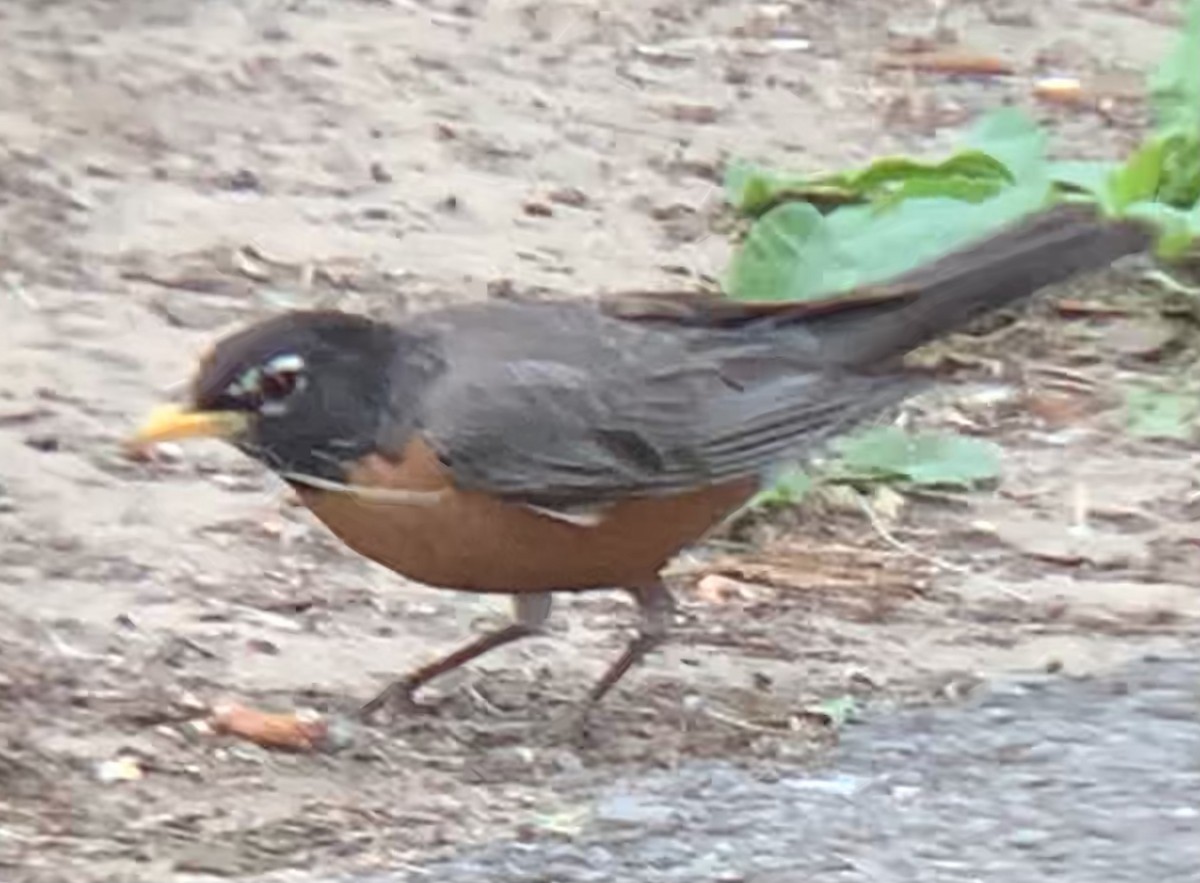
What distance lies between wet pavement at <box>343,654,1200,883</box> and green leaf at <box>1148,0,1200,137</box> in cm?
280

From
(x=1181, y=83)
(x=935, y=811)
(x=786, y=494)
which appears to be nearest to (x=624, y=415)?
(x=935, y=811)

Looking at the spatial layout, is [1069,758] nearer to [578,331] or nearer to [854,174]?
[578,331]

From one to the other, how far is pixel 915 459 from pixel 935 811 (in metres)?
1.75

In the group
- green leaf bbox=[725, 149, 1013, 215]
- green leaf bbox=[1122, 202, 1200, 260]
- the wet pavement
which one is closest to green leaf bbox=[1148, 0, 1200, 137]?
green leaf bbox=[1122, 202, 1200, 260]

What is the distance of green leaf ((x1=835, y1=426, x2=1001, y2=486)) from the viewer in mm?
6184

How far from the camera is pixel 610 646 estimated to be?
5395mm

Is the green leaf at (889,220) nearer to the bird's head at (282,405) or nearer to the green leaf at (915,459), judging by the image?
the green leaf at (915,459)

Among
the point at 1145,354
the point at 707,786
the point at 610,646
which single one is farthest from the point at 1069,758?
the point at 1145,354

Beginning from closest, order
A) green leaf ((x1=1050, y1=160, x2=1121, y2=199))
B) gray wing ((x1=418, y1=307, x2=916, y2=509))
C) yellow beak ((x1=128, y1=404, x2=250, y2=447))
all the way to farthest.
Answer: yellow beak ((x1=128, y1=404, x2=250, y2=447)) < gray wing ((x1=418, y1=307, x2=916, y2=509)) < green leaf ((x1=1050, y1=160, x2=1121, y2=199))

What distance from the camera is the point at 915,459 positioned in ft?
20.5

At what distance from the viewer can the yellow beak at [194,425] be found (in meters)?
4.64

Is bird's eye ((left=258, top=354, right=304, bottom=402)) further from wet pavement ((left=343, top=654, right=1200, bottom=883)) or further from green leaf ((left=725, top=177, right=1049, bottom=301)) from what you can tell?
green leaf ((left=725, top=177, right=1049, bottom=301))

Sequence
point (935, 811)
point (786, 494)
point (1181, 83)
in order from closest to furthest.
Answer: point (935, 811) < point (786, 494) < point (1181, 83)

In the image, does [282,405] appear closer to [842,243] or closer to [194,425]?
[194,425]
